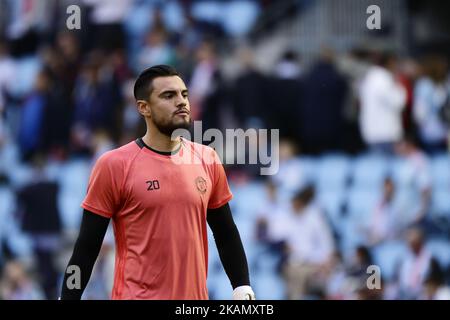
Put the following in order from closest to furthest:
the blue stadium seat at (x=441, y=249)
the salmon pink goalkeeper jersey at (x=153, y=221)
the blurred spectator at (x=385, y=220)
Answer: the salmon pink goalkeeper jersey at (x=153, y=221) < the blue stadium seat at (x=441, y=249) < the blurred spectator at (x=385, y=220)

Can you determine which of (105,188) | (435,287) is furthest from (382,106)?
(105,188)

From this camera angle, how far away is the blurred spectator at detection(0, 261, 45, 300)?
49.0ft

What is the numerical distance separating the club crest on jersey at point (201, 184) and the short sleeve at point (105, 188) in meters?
0.43

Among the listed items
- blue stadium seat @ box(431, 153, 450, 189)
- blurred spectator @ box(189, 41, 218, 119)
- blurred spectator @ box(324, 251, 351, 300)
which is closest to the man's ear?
blurred spectator @ box(324, 251, 351, 300)

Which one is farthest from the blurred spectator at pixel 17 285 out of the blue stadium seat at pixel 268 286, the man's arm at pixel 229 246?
the man's arm at pixel 229 246

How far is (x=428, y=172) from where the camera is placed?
51.1 feet

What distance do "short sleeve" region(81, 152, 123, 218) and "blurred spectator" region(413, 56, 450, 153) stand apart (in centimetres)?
922

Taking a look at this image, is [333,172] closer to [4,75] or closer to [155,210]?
[4,75]

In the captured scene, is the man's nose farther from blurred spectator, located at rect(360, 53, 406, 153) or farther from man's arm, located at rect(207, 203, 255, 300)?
blurred spectator, located at rect(360, 53, 406, 153)

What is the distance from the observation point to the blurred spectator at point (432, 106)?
15875 mm

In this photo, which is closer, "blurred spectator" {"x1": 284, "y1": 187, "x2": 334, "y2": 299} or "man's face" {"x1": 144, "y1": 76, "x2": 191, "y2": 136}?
"man's face" {"x1": 144, "y1": 76, "x2": 191, "y2": 136}

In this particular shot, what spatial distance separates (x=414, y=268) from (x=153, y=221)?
7.23 metres

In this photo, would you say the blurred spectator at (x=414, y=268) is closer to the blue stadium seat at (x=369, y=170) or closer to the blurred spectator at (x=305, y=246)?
the blurred spectator at (x=305, y=246)
